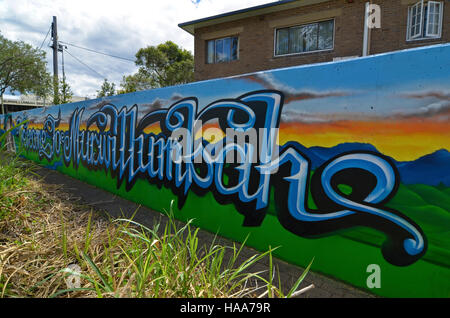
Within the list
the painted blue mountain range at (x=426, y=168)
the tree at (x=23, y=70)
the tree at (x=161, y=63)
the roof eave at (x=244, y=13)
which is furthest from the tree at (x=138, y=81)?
the painted blue mountain range at (x=426, y=168)

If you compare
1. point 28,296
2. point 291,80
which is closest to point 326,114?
point 291,80

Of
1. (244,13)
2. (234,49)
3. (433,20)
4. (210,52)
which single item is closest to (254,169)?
(433,20)

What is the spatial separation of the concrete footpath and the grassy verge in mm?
177

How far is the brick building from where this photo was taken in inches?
358

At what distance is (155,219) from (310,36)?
10548 millimetres

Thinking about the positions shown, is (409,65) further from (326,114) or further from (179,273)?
(179,273)

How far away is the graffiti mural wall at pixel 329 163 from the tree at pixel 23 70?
2424 centimetres

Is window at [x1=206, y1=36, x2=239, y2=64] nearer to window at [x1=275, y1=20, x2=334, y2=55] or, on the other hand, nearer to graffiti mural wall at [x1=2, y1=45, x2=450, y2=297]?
window at [x1=275, y1=20, x2=334, y2=55]

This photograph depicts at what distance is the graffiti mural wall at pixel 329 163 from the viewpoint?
7.13 ft

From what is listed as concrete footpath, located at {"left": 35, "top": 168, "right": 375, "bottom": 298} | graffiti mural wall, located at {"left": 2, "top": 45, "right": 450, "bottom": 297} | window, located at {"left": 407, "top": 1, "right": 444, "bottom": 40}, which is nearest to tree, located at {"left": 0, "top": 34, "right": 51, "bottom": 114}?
concrete footpath, located at {"left": 35, "top": 168, "right": 375, "bottom": 298}

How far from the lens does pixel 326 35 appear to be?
10.6 metres

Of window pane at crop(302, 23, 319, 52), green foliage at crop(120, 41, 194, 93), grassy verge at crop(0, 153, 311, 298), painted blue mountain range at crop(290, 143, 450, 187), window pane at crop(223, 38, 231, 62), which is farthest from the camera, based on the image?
green foliage at crop(120, 41, 194, 93)

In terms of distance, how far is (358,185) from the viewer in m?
2.55

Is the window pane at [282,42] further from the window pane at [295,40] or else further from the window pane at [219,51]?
→ the window pane at [219,51]
